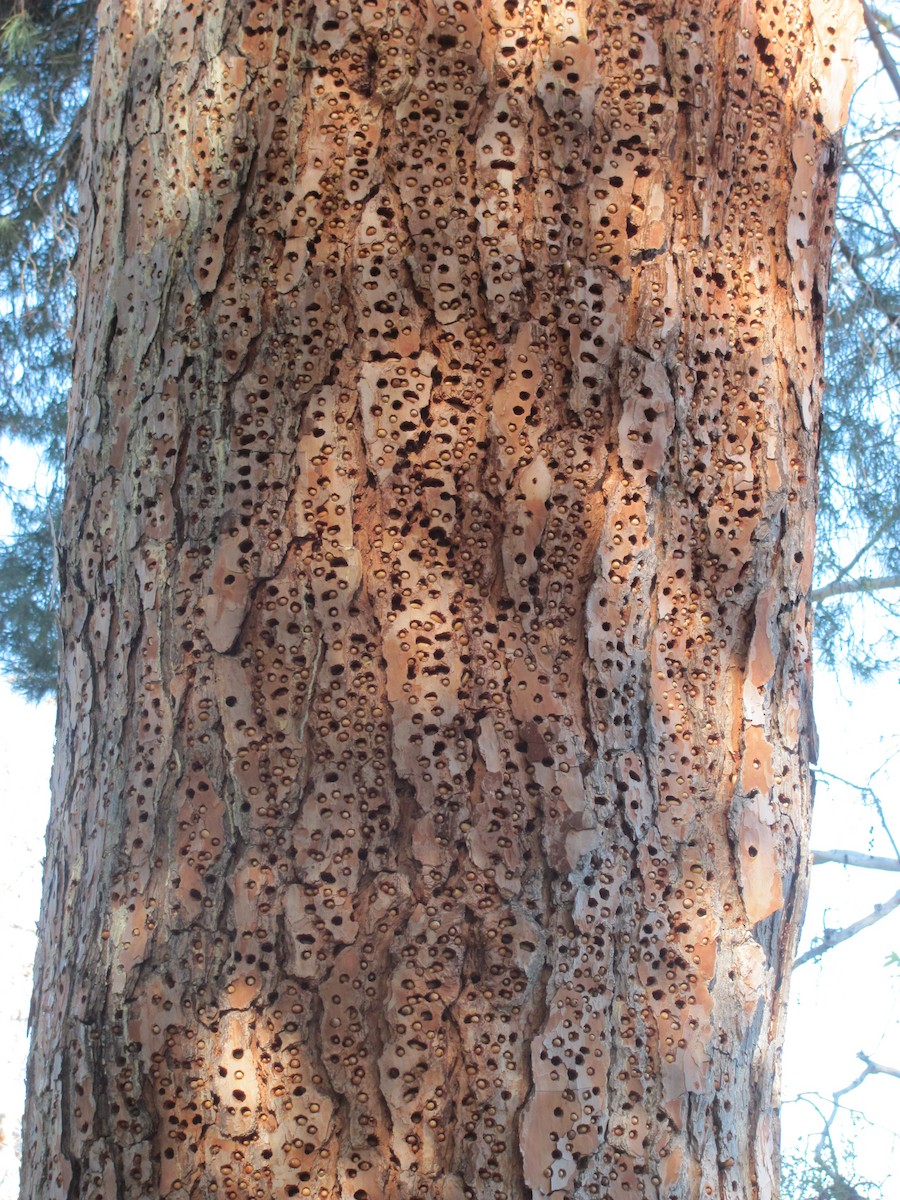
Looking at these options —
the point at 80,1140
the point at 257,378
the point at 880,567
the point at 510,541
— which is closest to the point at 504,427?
the point at 510,541

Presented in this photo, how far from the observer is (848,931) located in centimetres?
539

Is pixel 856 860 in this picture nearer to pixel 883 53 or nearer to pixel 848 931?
pixel 848 931

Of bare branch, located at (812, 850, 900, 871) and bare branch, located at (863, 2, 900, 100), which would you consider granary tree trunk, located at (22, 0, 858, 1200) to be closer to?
bare branch, located at (863, 2, 900, 100)

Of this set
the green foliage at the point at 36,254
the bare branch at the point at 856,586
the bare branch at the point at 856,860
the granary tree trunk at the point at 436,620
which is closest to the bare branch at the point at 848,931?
the bare branch at the point at 856,860

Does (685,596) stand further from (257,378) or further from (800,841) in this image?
(257,378)

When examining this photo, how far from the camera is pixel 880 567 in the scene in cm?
465

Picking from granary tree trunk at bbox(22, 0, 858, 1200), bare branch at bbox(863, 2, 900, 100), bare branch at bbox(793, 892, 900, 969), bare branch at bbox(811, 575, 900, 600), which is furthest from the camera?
bare branch at bbox(793, 892, 900, 969)

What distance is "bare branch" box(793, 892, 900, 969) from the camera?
17.3ft

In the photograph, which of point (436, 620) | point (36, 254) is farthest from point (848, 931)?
point (436, 620)

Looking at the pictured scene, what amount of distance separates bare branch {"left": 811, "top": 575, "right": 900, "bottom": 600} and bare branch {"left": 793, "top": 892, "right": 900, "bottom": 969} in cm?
153

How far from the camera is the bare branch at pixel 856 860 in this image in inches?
221

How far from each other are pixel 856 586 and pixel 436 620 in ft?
13.7

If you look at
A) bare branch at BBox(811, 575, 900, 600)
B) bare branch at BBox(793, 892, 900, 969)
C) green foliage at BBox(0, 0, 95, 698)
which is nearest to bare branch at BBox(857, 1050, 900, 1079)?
bare branch at BBox(793, 892, 900, 969)

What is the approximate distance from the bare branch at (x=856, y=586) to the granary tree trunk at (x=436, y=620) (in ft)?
12.6
